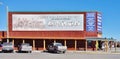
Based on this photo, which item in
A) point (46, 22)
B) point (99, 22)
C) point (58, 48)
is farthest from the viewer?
point (46, 22)

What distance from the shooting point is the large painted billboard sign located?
66188mm

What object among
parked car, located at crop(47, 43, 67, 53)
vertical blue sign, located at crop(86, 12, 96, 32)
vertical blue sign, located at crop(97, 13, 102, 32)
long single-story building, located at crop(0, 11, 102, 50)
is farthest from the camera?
vertical blue sign, located at crop(97, 13, 102, 32)

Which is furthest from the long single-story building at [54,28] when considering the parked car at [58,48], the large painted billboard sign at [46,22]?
the parked car at [58,48]

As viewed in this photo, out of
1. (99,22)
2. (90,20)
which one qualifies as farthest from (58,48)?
(99,22)

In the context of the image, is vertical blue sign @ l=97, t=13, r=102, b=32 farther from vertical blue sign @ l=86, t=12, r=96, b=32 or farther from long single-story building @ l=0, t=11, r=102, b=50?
vertical blue sign @ l=86, t=12, r=96, b=32

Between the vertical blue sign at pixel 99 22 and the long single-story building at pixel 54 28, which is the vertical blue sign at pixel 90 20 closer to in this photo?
the long single-story building at pixel 54 28

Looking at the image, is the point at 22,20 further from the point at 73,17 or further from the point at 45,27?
the point at 73,17

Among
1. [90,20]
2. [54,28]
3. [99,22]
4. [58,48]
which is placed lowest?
[58,48]

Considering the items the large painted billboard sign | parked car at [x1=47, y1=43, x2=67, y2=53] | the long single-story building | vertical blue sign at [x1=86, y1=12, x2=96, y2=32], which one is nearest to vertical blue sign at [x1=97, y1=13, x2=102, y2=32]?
the long single-story building

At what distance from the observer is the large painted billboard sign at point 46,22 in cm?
6619

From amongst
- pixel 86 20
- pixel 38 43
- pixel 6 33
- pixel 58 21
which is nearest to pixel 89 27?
pixel 86 20

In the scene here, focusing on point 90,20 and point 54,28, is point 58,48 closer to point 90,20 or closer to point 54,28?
point 54,28

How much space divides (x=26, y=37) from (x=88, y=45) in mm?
11499

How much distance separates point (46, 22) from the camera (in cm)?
6675
